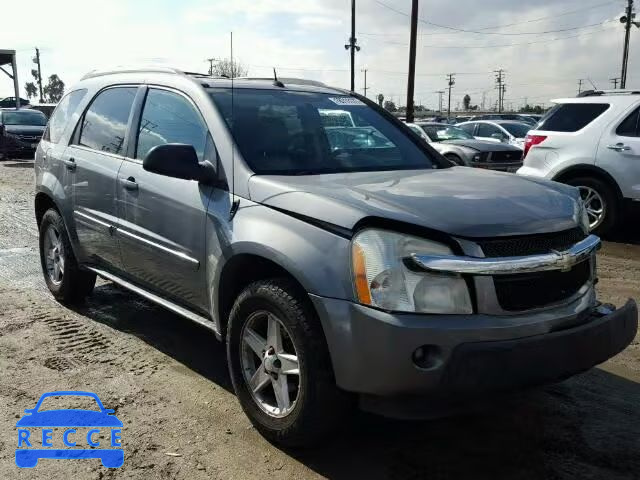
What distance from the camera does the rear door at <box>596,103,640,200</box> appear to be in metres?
7.87

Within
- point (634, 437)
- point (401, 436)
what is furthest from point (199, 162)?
Result: point (634, 437)

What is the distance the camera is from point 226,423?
3.46 metres

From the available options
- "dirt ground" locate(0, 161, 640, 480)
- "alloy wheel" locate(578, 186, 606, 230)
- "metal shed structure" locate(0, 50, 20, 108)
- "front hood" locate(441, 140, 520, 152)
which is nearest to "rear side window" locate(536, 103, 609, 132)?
"alloy wheel" locate(578, 186, 606, 230)

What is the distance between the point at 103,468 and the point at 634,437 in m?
2.65

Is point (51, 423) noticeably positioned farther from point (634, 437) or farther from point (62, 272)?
point (634, 437)

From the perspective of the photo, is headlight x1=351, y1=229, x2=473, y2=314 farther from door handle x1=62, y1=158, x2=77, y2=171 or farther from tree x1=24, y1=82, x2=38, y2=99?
tree x1=24, y1=82, x2=38, y2=99

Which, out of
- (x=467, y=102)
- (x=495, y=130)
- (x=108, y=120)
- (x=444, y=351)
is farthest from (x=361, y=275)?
(x=467, y=102)

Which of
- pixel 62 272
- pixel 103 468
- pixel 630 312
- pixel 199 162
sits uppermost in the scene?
pixel 199 162

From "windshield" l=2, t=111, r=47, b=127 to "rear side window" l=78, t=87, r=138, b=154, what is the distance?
64.3ft

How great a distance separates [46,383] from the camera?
3.92 metres

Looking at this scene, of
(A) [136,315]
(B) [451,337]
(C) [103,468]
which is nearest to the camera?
(B) [451,337]

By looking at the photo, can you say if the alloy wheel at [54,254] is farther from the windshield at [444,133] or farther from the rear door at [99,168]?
the windshield at [444,133]

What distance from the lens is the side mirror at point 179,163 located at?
11.3 ft

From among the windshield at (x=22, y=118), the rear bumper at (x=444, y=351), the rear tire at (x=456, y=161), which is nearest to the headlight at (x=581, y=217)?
the rear bumper at (x=444, y=351)
